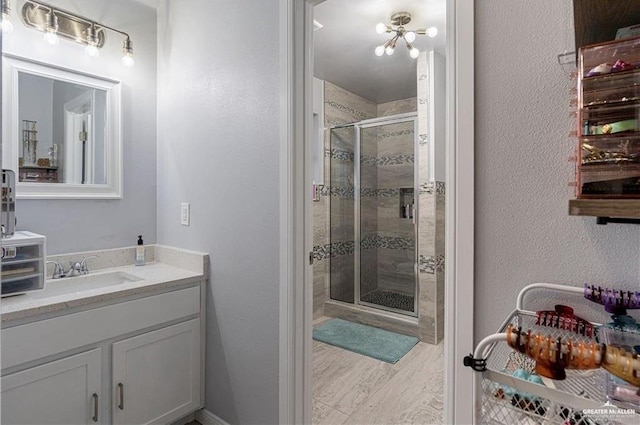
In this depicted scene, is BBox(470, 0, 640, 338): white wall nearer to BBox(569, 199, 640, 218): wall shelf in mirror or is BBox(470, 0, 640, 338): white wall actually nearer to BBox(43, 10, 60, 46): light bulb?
BBox(569, 199, 640, 218): wall shelf in mirror

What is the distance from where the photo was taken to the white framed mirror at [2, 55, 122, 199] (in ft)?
5.84

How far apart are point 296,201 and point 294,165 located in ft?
0.53

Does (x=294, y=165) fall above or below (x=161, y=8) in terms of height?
below

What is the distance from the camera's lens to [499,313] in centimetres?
103

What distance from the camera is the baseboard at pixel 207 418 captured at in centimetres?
190

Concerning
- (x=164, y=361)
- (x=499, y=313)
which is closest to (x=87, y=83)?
(x=164, y=361)

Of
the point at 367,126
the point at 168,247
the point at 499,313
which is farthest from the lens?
the point at 367,126

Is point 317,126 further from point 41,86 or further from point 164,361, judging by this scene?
point 164,361

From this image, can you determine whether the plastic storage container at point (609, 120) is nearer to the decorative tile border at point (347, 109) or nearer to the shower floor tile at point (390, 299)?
the shower floor tile at point (390, 299)

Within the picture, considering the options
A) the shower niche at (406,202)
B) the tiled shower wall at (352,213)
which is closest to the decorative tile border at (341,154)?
the tiled shower wall at (352,213)

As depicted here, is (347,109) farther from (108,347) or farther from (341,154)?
(108,347)

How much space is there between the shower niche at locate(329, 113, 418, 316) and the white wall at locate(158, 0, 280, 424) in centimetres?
182

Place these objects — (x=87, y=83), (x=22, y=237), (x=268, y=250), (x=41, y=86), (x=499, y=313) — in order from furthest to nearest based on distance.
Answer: (x=87, y=83), (x=41, y=86), (x=268, y=250), (x=22, y=237), (x=499, y=313)

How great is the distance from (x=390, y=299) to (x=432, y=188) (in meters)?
1.26
